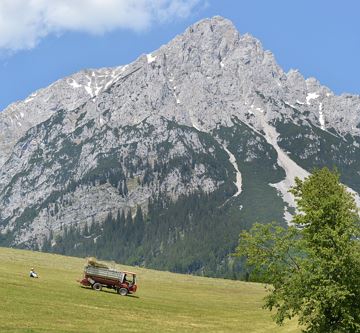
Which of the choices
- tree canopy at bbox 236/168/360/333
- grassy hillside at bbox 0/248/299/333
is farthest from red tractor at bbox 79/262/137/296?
tree canopy at bbox 236/168/360/333

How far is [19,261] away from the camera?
96062 millimetres

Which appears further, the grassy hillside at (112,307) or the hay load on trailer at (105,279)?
the hay load on trailer at (105,279)

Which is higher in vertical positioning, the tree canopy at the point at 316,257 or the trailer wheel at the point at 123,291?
the tree canopy at the point at 316,257

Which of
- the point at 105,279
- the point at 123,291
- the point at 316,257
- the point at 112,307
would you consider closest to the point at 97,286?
the point at 105,279

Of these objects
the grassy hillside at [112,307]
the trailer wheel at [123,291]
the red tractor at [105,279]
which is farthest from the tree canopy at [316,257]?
Answer: the red tractor at [105,279]

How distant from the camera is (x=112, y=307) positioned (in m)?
58.5

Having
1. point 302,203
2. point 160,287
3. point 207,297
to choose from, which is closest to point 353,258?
point 302,203

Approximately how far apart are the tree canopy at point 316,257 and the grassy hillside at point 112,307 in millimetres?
10068

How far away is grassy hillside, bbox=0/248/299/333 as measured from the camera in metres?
46.4

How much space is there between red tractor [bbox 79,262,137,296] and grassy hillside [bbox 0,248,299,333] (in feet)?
3.71

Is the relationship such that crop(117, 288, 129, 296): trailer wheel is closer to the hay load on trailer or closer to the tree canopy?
the hay load on trailer

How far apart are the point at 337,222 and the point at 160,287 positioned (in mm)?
51243

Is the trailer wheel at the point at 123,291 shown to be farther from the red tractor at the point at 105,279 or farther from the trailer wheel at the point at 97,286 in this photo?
the trailer wheel at the point at 97,286

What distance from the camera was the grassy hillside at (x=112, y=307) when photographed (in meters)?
46.4
